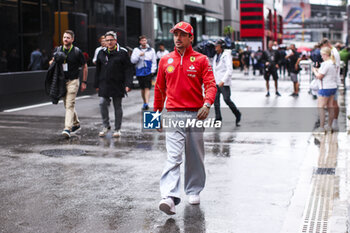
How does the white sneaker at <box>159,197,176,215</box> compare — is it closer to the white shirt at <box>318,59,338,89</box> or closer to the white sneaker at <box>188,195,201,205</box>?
the white sneaker at <box>188,195,201,205</box>

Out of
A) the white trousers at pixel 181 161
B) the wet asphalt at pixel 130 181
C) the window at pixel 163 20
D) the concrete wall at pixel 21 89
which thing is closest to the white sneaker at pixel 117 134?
the wet asphalt at pixel 130 181

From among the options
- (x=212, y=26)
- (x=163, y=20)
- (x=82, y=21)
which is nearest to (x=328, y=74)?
(x=82, y=21)

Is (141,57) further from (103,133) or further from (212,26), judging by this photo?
(212,26)

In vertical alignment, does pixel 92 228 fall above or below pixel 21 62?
below

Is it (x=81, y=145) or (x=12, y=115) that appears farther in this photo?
(x=12, y=115)

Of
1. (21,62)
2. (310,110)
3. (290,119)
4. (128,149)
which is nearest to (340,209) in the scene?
(128,149)

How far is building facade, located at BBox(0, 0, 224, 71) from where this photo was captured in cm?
1914

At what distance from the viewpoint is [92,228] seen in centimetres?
565

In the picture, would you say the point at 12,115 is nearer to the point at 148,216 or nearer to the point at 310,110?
the point at 310,110

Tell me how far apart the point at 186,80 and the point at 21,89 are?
13.3 m

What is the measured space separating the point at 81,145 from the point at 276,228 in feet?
18.7

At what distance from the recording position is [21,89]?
18.6 metres

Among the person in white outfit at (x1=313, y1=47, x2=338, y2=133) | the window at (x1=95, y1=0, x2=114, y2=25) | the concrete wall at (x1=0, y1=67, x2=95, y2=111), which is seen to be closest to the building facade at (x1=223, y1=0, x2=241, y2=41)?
the window at (x1=95, y1=0, x2=114, y2=25)

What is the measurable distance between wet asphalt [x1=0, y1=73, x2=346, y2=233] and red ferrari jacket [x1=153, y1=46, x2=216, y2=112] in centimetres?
115
